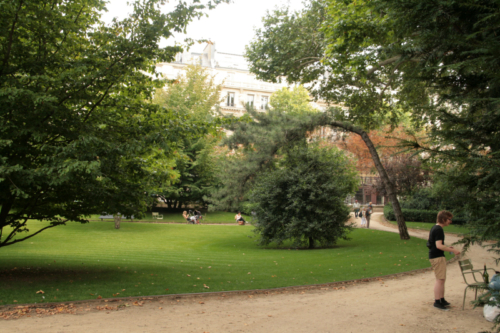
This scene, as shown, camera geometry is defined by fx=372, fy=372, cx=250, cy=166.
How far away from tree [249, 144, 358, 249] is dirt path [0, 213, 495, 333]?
8.01 metres

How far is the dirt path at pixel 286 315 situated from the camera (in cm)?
586

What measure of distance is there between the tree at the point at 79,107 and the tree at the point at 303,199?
831 centimetres

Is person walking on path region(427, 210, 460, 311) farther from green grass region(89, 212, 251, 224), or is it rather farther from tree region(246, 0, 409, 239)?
green grass region(89, 212, 251, 224)

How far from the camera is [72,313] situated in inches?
258

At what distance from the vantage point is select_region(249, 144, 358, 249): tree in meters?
16.6

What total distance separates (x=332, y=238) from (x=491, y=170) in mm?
13568

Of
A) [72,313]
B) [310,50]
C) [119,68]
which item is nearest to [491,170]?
[72,313]

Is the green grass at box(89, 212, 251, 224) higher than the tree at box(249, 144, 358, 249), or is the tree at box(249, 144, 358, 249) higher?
the tree at box(249, 144, 358, 249)

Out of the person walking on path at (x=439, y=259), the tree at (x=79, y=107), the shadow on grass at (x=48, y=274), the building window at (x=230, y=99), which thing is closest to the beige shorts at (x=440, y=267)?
the person walking on path at (x=439, y=259)

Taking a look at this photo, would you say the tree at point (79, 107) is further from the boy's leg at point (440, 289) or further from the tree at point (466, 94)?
the boy's leg at point (440, 289)

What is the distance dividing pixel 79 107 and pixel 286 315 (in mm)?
6374

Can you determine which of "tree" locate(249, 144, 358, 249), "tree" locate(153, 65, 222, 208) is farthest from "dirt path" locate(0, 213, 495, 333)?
"tree" locate(153, 65, 222, 208)

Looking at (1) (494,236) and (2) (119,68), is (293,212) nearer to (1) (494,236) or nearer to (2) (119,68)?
(2) (119,68)

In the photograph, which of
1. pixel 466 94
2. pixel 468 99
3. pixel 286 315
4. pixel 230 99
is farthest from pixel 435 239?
pixel 230 99
